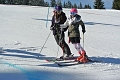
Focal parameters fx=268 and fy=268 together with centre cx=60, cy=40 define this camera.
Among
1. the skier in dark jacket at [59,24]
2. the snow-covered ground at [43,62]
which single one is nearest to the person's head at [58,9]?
the skier in dark jacket at [59,24]

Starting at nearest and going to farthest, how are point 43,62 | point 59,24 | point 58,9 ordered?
point 43,62, point 58,9, point 59,24

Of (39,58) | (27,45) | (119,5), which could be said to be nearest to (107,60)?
(39,58)

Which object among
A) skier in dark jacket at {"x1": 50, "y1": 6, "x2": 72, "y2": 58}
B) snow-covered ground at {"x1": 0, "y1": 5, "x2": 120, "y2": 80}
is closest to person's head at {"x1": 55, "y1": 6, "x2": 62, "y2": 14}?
skier in dark jacket at {"x1": 50, "y1": 6, "x2": 72, "y2": 58}

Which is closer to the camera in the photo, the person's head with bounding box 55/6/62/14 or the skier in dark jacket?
the person's head with bounding box 55/6/62/14

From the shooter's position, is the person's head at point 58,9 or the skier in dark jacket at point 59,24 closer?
the person's head at point 58,9

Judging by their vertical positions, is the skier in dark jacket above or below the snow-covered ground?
above

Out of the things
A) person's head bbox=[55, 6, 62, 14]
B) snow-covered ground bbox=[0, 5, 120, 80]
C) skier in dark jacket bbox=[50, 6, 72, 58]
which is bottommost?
snow-covered ground bbox=[0, 5, 120, 80]

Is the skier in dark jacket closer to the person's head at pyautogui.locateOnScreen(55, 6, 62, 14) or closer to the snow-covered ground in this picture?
the person's head at pyautogui.locateOnScreen(55, 6, 62, 14)

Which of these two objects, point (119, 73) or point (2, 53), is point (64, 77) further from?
point (2, 53)

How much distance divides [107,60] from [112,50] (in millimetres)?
2303

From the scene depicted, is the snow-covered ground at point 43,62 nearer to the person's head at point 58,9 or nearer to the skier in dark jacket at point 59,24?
the skier in dark jacket at point 59,24

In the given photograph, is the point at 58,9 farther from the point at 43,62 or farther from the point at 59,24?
the point at 43,62

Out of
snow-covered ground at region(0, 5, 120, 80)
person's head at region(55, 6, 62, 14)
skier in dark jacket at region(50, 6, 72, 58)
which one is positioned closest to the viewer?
snow-covered ground at region(0, 5, 120, 80)

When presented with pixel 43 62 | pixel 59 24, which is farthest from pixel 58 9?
pixel 43 62
